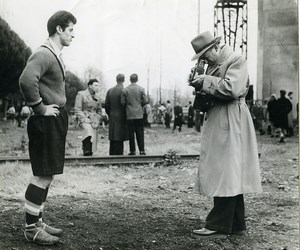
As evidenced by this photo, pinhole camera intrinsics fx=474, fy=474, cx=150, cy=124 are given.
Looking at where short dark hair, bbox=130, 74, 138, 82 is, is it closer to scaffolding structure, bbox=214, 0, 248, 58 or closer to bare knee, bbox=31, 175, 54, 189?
scaffolding structure, bbox=214, 0, 248, 58

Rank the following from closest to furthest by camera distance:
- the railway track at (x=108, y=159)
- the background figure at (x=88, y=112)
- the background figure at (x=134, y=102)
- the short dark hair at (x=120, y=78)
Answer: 1. the railway track at (x=108, y=159)
2. the background figure at (x=88, y=112)
3. the short dark hair at (x=120, y=78)
4. the background figure at (x=134, y=102)

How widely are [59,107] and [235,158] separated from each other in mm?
1324

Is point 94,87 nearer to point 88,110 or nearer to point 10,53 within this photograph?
point 88,110

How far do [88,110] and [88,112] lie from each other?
4 cm

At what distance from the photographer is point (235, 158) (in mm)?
3486

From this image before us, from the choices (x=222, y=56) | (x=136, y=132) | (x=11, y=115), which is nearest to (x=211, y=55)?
(x=222, y=56)

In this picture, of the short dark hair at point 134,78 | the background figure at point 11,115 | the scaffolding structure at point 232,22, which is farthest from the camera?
the background figure at point 11,115

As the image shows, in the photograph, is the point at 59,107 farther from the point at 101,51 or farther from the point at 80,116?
the point at 80,116

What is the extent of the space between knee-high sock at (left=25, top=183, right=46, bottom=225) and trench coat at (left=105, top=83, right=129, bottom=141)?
5.16m

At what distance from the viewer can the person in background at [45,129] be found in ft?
10.4

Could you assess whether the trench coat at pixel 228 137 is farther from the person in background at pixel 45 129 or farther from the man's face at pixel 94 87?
the man's face at pixel 94 87

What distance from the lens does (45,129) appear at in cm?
319

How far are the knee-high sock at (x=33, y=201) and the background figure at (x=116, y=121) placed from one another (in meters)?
5.16

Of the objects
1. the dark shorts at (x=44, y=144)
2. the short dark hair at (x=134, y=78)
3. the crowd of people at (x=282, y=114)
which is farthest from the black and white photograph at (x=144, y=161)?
the crowd of people at (x=282, y=114)
